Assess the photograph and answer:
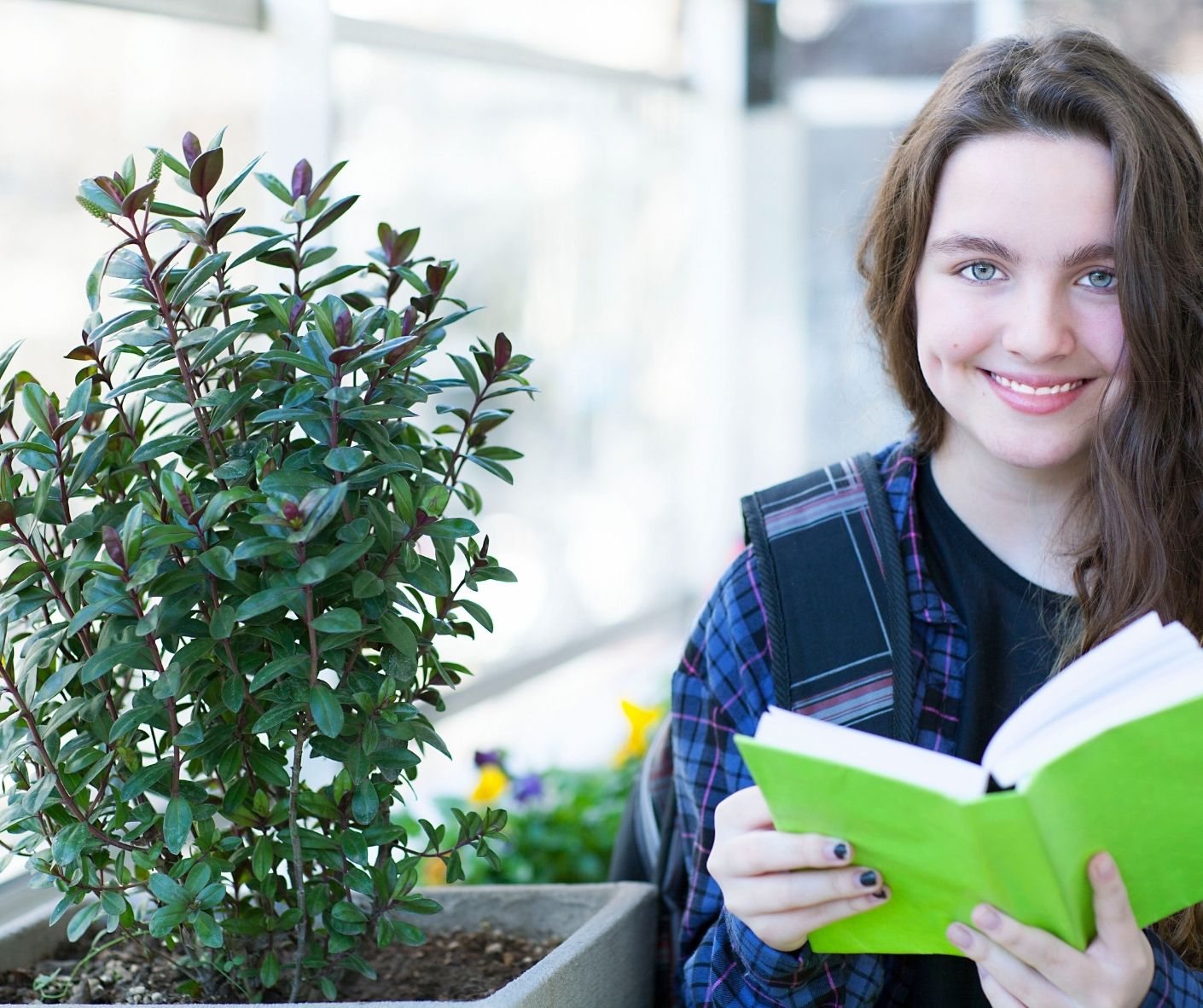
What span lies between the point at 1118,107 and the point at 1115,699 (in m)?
0.62

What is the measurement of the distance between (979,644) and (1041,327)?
0.33 metres

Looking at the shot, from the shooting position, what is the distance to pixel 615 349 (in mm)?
3568

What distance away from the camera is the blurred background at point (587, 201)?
Answer: 69.3 inches

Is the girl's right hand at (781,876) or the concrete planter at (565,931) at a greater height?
the girl's right hand at (781,876)

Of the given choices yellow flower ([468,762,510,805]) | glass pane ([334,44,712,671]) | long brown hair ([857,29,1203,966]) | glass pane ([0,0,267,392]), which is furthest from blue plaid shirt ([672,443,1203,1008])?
glass pane ([334,44,712,671])

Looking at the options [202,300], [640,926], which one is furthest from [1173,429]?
[202,300]

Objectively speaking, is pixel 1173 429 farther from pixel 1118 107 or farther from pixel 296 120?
Answer: pixel 296 120

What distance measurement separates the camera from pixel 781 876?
0.97 metres

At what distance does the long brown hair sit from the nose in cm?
5

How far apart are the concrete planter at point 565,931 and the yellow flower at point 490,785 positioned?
74 cm

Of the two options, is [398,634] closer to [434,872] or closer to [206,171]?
[206,171]

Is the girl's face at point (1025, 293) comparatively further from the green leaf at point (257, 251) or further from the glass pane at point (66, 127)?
the glass pane at point (66, 127)

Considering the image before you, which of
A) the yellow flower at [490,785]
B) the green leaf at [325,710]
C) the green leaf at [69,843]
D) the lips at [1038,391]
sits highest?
the lips at [1038,391]

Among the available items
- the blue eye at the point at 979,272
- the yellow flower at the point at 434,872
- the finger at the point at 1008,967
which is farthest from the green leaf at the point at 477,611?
the yellow flower at the point at 434,872
